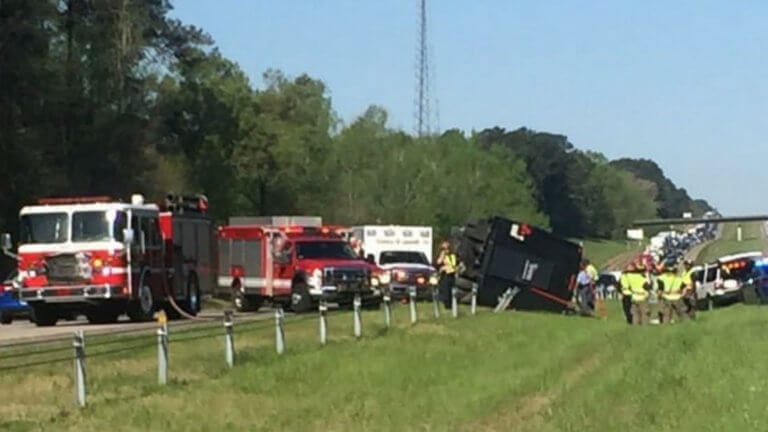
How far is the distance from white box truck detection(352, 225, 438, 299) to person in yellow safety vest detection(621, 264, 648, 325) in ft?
32.0

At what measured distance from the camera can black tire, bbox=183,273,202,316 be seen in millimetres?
39175

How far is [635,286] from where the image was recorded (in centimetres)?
3759

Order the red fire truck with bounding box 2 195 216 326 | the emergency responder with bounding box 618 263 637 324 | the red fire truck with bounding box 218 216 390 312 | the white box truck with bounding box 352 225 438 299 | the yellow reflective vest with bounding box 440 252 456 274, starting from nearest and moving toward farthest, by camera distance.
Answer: the red fire truck with bounding box 2 195 216 326, the emergency responder with bounding box 618 263 637 324, the red fire truck with bounding box 218 216 390 312, the yellow reflective vest with bounding box 440 252 456 274, the white box truck with bounding box 352 225 438 299

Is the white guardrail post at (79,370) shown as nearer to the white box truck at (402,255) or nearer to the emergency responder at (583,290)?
the emergency responder at (583,290)

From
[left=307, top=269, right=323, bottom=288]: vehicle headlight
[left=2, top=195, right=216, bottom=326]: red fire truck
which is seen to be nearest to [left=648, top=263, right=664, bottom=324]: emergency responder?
[left=307, top=269, right=323, bottom=288]: vehicle headlight

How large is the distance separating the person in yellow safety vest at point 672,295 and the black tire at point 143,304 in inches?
493

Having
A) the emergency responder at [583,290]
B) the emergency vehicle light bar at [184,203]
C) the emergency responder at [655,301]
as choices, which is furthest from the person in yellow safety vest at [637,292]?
the emergency vehicle light bar at [184,203]

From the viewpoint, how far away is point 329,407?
1783cm

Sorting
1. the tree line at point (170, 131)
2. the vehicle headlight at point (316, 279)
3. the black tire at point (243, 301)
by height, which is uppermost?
the tree line at point (170, 131)

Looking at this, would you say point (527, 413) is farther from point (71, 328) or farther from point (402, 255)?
point (402, 255)

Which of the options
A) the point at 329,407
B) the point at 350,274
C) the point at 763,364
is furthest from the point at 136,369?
the point at 350,274

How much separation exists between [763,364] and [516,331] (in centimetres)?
1025

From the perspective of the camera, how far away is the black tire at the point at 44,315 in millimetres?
35312

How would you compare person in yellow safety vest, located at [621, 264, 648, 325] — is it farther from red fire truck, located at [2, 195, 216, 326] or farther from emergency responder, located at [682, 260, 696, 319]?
red fire truck, located at [2, 195, 216, 326]
